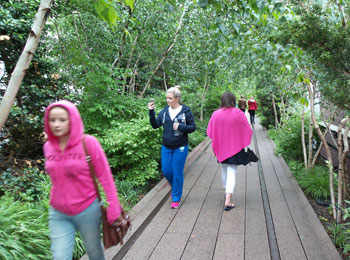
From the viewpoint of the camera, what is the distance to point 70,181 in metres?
2.15

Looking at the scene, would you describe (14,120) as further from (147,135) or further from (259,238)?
(259,238)

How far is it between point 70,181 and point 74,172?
81mm

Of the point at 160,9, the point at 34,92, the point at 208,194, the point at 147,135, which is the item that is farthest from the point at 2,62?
the point at 208,194

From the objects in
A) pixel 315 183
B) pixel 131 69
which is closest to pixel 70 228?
pixel 315 183

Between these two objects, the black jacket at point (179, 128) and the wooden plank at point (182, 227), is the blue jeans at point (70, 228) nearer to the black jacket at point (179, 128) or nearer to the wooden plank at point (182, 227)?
the wooden plank at point (182, 227)

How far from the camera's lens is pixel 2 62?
5625 millimetres

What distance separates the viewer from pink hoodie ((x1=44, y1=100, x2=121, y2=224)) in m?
2.13

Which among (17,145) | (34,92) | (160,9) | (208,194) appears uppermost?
(160,9)

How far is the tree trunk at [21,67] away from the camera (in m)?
2.35

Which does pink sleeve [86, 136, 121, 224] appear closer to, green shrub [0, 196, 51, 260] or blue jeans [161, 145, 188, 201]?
green shrub [0, 196, 51, 260]

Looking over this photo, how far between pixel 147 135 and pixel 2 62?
312cm

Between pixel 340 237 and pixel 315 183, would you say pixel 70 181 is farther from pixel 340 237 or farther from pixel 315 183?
pixel 315 183

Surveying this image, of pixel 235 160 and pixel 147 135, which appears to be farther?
pixel 147 135

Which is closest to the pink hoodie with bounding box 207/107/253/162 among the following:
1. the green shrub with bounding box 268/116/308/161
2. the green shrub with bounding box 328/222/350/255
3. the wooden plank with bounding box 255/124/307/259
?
the wooden plank with bounding box 255/124/307/259
